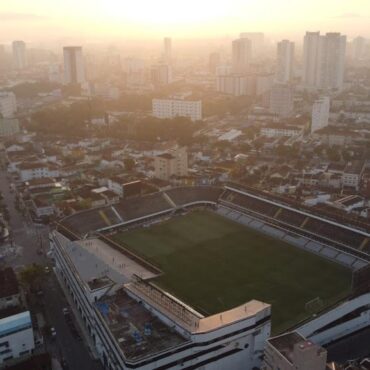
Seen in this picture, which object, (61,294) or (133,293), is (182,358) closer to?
(133,293)

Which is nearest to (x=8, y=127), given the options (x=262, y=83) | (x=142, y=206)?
(x=142, y=206)

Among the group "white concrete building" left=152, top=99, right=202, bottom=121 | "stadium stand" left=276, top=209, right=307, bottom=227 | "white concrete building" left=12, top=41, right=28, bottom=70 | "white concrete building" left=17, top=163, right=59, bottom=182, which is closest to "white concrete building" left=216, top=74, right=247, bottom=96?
"white concrete building" left=152, top=99, right=202, bottom=121

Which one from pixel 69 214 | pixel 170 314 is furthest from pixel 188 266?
pixel 69 214

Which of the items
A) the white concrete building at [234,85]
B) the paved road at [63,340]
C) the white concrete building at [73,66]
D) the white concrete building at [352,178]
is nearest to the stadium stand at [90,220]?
the paved road at [63,340]

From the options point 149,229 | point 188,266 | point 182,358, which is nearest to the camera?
point 182,358

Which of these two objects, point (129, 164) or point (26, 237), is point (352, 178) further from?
point (26, 237)

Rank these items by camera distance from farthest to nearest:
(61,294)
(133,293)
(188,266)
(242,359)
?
(188,266)
(61,294)
(133,293)
(242,359)

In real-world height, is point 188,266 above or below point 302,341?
below

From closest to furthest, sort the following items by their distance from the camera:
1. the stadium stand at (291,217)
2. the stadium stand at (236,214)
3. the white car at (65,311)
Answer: the white car at (65,311) → the stadium stand at (236,214) → the stadium stand at (291,217)

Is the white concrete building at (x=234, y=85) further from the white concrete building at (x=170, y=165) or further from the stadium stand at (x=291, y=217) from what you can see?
the stadium stand at (x=291, y=217)
